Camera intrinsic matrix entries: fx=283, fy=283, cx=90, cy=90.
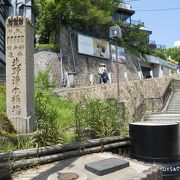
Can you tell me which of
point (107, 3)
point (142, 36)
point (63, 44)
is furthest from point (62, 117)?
point (142, 36)

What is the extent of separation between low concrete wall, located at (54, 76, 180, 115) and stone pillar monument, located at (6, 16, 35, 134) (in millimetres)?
5722

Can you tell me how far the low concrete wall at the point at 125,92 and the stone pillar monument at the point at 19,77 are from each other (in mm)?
5722

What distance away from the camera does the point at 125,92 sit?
15688 mm

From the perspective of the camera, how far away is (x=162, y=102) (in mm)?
17031

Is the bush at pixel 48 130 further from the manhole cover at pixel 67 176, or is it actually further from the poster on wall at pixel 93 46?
the poster on wall at pixel 93 46

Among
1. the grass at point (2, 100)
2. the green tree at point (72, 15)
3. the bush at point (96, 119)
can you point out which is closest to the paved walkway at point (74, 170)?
the bush at point (96, 119)

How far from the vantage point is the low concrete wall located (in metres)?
13.5

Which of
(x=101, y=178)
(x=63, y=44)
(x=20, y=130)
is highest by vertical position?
(x=63, y=44)

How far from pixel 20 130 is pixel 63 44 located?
2229 cm

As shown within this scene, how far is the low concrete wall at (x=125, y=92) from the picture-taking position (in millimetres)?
13500

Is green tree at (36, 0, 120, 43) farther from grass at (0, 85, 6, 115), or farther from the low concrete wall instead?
grass at (0, 85, 6, 115)

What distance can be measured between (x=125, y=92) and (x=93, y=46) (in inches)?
607

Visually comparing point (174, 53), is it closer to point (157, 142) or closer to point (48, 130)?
point (157, 142)

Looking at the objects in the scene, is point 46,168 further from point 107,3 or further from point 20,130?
point 107,3
